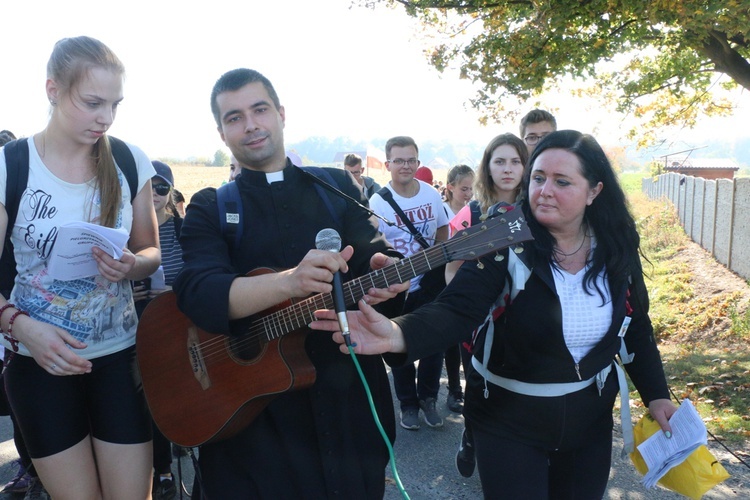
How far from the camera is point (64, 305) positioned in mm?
2533

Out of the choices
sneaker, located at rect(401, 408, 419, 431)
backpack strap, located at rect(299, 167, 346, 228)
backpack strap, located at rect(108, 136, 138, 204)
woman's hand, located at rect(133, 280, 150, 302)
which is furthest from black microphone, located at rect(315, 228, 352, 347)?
sneaker, located at rect(401, 408, 419, 431)

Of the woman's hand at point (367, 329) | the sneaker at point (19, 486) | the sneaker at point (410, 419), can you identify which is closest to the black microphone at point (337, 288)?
the woman's hand at point (367, 329)

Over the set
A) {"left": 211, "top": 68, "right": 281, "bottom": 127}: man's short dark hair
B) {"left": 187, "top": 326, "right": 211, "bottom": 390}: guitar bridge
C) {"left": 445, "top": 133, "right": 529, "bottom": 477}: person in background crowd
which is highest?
{"left": 211, "top": 68, "right": 281, "bottom": 127}: man's short dark hair

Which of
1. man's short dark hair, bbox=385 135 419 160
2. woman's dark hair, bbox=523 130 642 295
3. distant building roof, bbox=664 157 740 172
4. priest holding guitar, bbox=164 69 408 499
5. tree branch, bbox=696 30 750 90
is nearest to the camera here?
priest holding guitar, bbox=164 69 408 499

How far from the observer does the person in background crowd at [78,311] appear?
2.46m

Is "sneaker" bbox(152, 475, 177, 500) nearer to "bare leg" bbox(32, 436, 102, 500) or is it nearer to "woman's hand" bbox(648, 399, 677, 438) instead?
"bare leg" bbox(32, 436, 102, 500)

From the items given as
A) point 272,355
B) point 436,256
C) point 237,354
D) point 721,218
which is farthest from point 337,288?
point 721,218

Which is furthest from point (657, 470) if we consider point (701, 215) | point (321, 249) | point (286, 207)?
point (701, 215)

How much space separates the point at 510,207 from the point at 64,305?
6.22 feet

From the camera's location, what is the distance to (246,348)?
8.04 feet

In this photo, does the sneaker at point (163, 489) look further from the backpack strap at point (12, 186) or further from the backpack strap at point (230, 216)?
the backpack strap at point (230, 216)

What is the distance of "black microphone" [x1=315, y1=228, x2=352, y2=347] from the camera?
189 centimetres

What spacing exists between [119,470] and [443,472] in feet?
8.57

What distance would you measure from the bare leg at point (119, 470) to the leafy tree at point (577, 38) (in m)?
5.25
